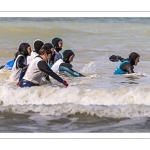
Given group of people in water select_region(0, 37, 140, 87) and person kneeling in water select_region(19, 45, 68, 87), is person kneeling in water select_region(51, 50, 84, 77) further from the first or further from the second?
person kneeling in water select_region(19, 45, 68, 87)

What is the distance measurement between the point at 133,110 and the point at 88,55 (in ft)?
26.9

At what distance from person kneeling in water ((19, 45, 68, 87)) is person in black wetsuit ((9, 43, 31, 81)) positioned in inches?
23.0

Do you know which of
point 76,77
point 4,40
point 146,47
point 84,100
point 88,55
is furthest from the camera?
point 4,40

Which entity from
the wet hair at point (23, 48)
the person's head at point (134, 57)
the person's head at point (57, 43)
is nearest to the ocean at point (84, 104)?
the person's head at point (134, 57)

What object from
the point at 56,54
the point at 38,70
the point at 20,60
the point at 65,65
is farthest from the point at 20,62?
the point at 56,54

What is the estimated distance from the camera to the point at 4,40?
21.4m

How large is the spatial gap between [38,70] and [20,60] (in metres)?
0.94

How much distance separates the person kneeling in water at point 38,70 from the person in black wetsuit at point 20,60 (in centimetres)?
58

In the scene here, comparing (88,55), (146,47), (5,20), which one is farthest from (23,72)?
(5,20)

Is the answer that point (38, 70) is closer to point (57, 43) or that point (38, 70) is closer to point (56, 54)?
point (56, 54)

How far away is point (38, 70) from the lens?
9.01m

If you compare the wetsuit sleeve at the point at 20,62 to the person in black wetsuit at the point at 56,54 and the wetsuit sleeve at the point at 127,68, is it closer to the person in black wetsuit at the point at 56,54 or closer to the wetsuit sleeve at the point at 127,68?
the person in black wetsuit at the point at 56,54

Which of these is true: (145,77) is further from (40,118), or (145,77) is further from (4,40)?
(4,40)

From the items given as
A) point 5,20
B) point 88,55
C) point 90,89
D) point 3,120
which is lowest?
point 3,120
